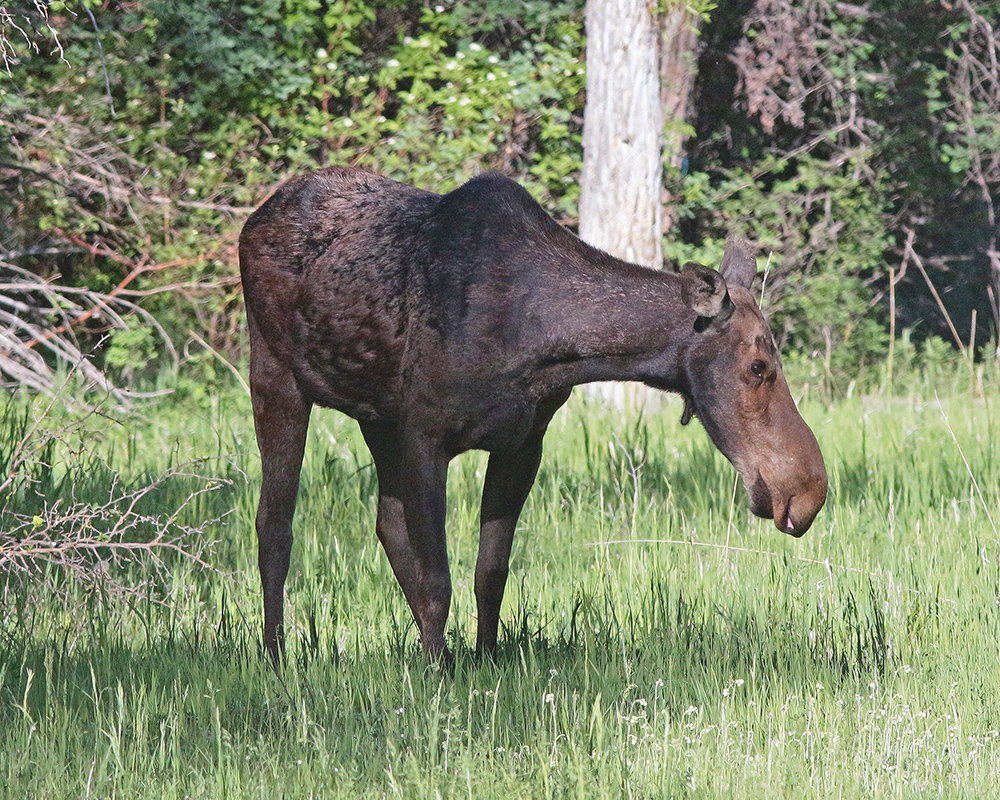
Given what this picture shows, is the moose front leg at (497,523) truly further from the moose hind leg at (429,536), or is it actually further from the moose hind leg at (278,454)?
the moose hind leg at (278,454)

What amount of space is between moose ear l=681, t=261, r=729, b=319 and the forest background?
6997 millimetres

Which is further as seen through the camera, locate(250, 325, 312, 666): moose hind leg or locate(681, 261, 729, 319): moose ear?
locate(250, 325, 312, 666): moose hind leg

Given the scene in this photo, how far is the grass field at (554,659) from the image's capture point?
142 inches

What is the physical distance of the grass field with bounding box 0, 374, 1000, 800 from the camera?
3617mm

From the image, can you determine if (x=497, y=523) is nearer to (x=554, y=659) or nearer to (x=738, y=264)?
(x=554, y=659)

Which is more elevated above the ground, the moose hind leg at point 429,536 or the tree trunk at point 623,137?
the tree trunk at point 623,137

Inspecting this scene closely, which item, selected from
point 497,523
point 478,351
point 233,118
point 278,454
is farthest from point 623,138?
point 478,351

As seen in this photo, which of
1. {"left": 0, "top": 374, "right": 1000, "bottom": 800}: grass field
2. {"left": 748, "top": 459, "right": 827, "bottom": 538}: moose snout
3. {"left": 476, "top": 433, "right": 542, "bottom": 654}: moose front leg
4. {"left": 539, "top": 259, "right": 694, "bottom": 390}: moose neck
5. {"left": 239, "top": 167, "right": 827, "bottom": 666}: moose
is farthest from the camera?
{"left": 476, "top": 433, "right": 542, "bottom": 654}: moose front leg

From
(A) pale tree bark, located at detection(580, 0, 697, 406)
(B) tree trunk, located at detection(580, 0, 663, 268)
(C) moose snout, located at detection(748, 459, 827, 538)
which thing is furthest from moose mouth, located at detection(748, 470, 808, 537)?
(B) tree trunk, located at detection(580, 0, 663, 268)

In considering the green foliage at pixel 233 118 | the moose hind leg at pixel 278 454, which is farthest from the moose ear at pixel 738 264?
the green foliage at pixel 233 118

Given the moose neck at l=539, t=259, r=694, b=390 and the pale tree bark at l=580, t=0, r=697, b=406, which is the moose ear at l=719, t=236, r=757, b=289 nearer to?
the moose neck at l=539, t=259, r=694, b=390

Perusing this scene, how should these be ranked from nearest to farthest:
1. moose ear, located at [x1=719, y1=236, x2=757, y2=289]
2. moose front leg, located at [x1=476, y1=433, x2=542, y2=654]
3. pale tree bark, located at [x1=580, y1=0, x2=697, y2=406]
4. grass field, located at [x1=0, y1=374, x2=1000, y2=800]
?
grass field, located at [x1=0, y1=374, x2=1000, y2=800], moose ear, located at [x1=719, y1=236, x2=757, y2=289], moose front leg, located at [x1=476, y1=433, x2=542, y2=654], pale tree bark, located at [x1=580, y1=0, x2=697, y2=406]

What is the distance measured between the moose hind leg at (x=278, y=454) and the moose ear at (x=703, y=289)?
1.77 metres

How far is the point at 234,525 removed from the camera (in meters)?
6.92
